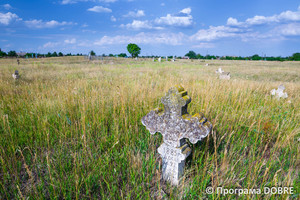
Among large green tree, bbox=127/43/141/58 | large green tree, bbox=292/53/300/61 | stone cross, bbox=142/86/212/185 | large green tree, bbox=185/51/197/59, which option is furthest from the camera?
large green tree, bbox=185/51/197/59

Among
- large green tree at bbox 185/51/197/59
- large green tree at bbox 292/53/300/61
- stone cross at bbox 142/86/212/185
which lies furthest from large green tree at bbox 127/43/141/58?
stone cross at bbox 142/86/212/185

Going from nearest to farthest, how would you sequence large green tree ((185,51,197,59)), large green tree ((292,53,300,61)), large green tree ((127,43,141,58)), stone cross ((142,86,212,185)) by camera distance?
stone cross ((142,86,212,185))
large green tree ((292,53,300,61))
large green tree ((127,43,141,58))
large green tree ((185,51,197,59))

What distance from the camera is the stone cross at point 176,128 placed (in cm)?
164

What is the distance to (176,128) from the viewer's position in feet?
5.71

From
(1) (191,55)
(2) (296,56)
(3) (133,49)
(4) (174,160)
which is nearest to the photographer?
(4) (174,160)

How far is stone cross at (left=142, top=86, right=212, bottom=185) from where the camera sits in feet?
5.37

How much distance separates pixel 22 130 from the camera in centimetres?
267

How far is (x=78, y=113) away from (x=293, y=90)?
23.3 feet

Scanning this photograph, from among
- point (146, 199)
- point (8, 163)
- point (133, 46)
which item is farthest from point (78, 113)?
point (133, 46)

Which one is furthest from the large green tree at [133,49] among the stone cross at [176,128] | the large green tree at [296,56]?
the stone cross at [176,128]

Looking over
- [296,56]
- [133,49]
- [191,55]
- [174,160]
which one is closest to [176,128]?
[174,160]

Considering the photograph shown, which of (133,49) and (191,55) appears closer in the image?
(133,49)

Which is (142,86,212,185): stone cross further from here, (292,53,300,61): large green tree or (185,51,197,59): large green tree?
(185,51,197,59): large green tree

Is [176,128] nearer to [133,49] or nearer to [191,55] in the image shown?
[133,49]
